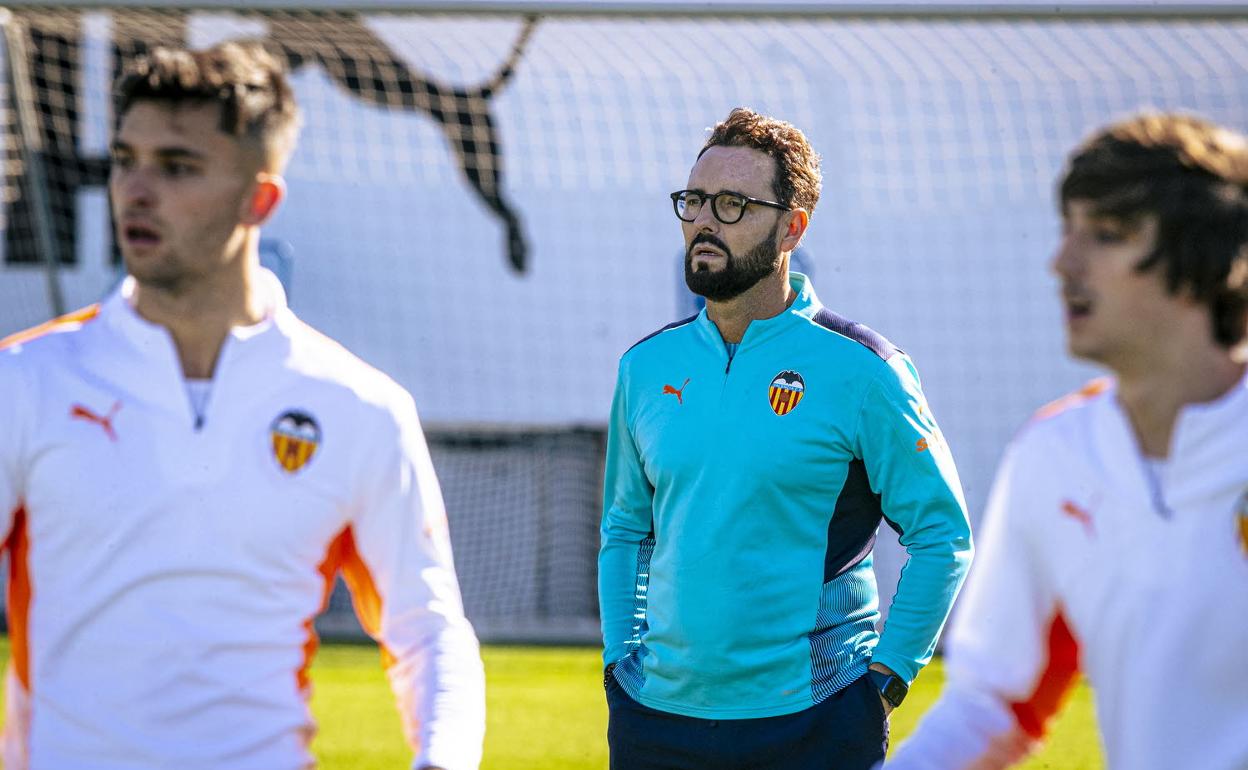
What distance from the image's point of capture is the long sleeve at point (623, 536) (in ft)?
12.9

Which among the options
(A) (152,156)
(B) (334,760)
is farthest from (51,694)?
(B) (334,760)

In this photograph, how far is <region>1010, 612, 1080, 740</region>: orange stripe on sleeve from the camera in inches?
94.1

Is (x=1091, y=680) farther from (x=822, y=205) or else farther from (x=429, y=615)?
(x=822, y=205)

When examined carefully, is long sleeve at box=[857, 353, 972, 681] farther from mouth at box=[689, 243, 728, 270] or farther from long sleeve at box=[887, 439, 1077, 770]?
long sleeve at box=[887, 439, 1077, 770]

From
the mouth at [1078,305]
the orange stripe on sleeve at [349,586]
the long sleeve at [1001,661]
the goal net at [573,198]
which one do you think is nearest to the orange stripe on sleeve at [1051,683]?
the long sleeve at [1001,661]

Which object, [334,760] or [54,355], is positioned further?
[334,760]

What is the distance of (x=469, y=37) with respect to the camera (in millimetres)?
10656

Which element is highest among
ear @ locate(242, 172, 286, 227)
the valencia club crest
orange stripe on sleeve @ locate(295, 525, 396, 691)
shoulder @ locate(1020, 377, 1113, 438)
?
ear @ locate(242, 172, 286, 227)

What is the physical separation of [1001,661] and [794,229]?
5.96 ft

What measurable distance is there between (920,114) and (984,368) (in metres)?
1.81

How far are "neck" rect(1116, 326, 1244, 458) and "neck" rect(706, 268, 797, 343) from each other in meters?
1.64

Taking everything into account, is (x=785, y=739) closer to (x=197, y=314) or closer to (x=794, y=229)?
(x=794, y=229)

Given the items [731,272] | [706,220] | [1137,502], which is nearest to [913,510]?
[731,272]

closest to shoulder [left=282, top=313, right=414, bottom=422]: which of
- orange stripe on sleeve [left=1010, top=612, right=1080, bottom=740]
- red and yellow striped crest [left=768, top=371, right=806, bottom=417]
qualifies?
orange stripe on sleeve [left=1010, top=612, right=1080, bottom=740]
